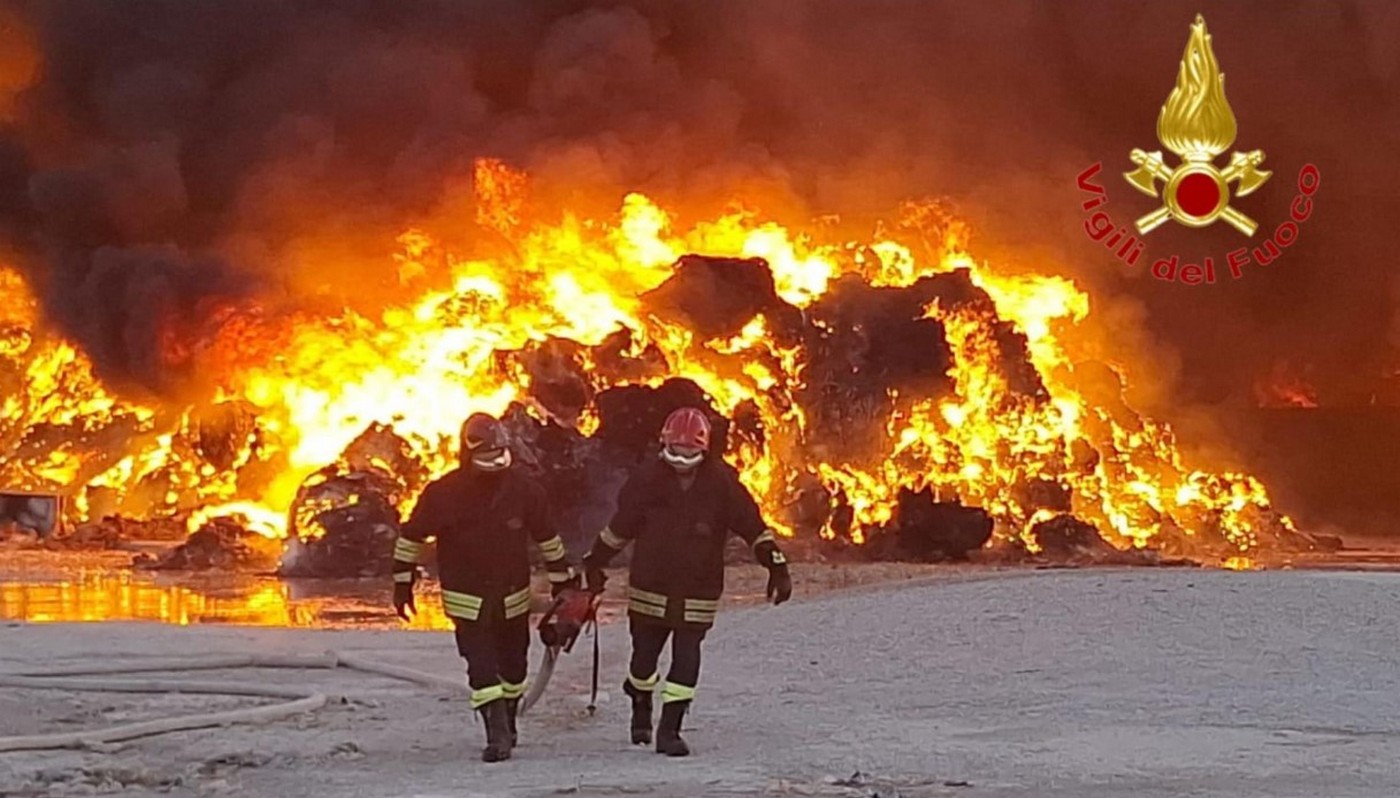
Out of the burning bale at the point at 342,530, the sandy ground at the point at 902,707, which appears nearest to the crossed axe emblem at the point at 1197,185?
the burning bale at the point at 342,530

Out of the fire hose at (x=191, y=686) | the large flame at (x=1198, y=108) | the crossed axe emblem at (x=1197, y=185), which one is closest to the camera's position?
the fire hose at (x=191, y=686)

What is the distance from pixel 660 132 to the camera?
27672 mm

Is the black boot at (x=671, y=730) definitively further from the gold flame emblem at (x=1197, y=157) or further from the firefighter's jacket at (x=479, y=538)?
the gold flame emblem at (x=1197, y=157)

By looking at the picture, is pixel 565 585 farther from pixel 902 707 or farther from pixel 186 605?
pixel 186 605

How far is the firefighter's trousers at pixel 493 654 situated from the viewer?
27.6 feet

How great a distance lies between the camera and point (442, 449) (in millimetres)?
23938

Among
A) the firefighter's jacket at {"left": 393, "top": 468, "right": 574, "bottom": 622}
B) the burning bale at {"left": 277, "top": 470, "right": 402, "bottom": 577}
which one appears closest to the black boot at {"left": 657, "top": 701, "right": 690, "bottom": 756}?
the firefighter's jacket at {"left": 393, "top": 468, "right": 574, "bottom": 622}

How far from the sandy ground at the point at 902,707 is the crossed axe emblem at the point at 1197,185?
12873 millimetres

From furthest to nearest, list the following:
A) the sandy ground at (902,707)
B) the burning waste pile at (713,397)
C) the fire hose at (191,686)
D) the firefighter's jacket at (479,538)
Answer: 1. the burning waste pile at (713,397)
2. the fire hose at (191,686)
3. the firefighter's jacket at (479,538)
4. the sandy ground at (902,707)

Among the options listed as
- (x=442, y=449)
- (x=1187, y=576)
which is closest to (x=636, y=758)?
(x=1187, y=576)

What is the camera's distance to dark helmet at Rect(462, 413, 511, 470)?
8445mm

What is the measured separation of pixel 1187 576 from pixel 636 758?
6686mm

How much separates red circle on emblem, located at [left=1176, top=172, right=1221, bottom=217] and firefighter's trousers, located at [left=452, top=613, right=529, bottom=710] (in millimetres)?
19911

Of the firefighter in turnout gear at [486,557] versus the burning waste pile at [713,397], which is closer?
the firefighter in turnout gear at [486,557]
